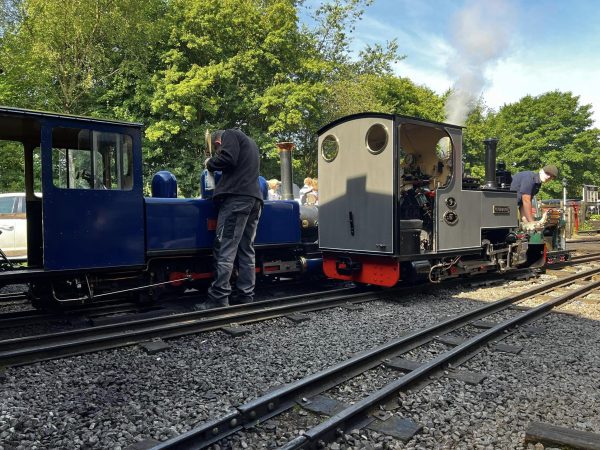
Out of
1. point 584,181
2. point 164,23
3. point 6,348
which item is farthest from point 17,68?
point 584,181

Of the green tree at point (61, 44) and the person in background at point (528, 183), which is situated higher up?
the green tree at point (61, 44)

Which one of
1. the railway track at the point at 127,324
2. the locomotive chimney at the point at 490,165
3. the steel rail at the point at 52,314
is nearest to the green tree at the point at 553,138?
the locomotive chimney at the point at 490,165

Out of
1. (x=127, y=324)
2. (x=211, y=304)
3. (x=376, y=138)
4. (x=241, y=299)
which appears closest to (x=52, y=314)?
(x=127, y=324)

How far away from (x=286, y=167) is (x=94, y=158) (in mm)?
3070

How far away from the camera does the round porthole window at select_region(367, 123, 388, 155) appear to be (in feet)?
21.2

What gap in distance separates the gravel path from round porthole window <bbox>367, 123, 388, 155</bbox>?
264 cm

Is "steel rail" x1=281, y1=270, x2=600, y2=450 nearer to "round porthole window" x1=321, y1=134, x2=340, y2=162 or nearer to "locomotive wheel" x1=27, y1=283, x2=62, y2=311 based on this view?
"round porthole window" x1=321, y1=134, x2=340, y2=162

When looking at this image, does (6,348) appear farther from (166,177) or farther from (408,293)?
(408,293)

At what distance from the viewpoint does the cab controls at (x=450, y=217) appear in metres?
6.78

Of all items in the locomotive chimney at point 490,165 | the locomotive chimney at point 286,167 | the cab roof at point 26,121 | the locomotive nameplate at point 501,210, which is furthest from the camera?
the locomotive chimney at point 490,165

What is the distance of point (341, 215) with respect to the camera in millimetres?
7035

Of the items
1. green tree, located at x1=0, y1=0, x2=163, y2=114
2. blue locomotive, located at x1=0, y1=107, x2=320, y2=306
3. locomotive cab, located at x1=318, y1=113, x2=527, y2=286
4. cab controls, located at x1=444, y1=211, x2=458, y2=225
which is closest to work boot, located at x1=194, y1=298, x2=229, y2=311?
blue locomotive, located at x1=0, y1=107, x2=320, y2=306

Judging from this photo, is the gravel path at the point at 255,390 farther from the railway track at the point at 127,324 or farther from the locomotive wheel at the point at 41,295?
the locomotive wheel at the point at 41,295

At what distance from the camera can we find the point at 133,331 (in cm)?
467
